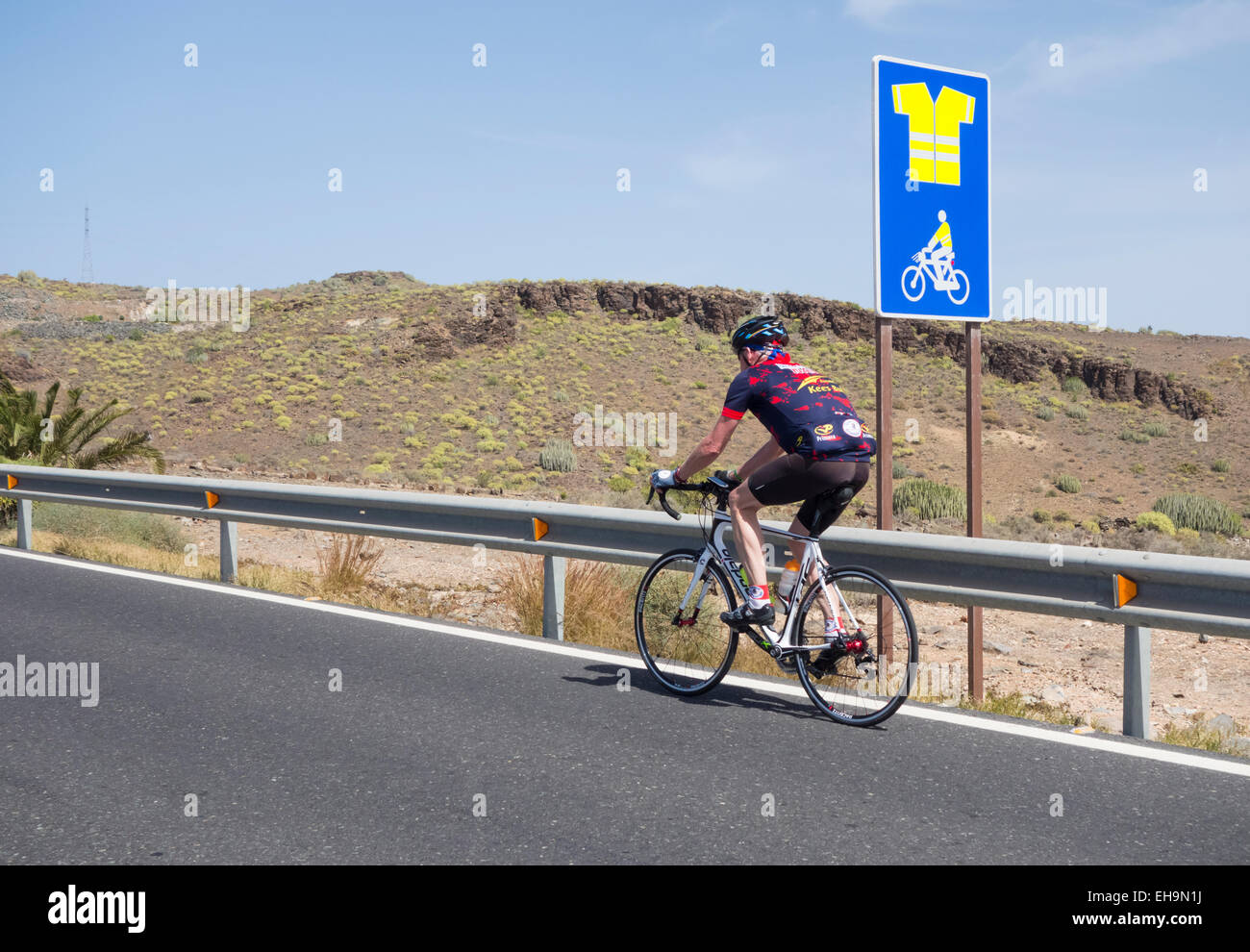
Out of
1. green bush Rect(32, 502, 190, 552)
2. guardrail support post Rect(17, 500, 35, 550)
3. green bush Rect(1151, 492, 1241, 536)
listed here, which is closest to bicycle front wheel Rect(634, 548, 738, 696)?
guardrail support post Rect(17, 500, 35, 550)

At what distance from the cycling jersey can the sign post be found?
6.49 feet

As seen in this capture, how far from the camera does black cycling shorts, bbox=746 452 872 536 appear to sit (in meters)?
5.78

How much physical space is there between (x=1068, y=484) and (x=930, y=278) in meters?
30.7

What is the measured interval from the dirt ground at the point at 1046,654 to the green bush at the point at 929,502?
14655 mm

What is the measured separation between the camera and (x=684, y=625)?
268 inches

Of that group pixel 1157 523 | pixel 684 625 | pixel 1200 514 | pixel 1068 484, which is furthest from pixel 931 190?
pixel 1068 484

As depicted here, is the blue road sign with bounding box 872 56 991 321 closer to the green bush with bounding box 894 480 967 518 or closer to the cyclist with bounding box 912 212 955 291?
the cyclist with bounding box 912 212 955 291

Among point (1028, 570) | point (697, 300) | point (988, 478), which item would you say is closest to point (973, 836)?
point (1028, 570)

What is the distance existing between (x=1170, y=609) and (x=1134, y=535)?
18026 mm

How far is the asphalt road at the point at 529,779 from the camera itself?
163 inches

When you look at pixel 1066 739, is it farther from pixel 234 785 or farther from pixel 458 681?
pixel 234 785

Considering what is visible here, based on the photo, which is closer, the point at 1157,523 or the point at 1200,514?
the point at 1157,523

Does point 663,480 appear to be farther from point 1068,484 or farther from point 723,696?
point 1068,484

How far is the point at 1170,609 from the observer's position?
5.54 metres
